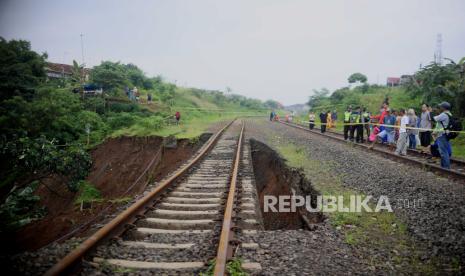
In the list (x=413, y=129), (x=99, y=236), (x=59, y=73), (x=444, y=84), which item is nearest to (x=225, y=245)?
(x=99, y=236)

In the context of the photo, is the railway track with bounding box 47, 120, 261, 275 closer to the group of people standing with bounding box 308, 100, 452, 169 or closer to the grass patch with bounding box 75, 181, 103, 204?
the group of people standing with bounding box 308, 100, 452, 169

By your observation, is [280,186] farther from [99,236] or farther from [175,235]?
[99,236]

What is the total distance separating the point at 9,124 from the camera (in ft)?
42.0

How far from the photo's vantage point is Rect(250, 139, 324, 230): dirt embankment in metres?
6.23

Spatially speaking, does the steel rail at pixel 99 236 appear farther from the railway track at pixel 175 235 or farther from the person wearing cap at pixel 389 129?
the person wearing cap at pixel 389 129

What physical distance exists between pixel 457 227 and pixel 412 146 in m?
9.43

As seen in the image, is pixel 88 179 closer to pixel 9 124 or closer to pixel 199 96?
pixel 9 124

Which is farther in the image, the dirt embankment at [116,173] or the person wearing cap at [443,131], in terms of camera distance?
the dirt embankment at [116,173]

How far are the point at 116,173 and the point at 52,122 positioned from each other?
17.1ft

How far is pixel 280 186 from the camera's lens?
363 inches

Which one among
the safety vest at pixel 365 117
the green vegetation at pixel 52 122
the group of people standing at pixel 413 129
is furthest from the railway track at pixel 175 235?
the safety vest at pixel 365 117

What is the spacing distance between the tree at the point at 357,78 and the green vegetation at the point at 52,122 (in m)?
26.0

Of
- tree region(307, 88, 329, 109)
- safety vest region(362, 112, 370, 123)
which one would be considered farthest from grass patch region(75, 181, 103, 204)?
tree region(307, 88, 329, 109)

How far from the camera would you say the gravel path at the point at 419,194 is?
3877 millimetres
